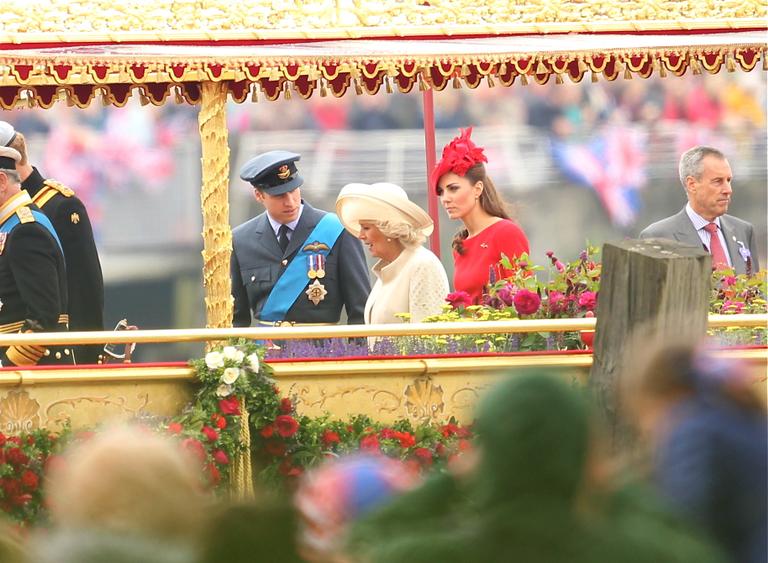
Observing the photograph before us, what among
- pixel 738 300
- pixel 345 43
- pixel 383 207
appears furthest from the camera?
pixel 345 43

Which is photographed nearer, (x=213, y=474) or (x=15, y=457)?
(x=15, y=457)

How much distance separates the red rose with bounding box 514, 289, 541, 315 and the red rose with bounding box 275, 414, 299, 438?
117 centimetres

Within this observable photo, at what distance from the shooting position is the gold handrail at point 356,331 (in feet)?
23.2

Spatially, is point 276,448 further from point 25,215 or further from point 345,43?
point 345,43

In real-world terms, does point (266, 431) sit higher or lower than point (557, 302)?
lower

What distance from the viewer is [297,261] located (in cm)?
907

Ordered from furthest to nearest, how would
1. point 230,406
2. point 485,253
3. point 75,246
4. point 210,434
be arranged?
point 75,246 → point 485,253 → point 230,406 → point 210,434

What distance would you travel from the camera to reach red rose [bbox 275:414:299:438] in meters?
7.22

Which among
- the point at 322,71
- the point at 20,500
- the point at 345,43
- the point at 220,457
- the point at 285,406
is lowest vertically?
the point at 20,500

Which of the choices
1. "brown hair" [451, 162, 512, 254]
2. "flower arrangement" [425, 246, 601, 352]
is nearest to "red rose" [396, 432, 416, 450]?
"flower arrangement" [425, 246, 601, 352]

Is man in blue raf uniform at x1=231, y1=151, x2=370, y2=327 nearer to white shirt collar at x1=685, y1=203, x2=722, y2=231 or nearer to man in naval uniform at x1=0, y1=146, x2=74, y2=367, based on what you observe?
man in naval uniform at x1=0, y1=146, x2=74, y2=367

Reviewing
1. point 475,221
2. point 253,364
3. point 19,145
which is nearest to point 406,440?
point 253,364

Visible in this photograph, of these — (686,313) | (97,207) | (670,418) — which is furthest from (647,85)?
Result: (670,418)

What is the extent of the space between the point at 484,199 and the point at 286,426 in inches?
68.3
